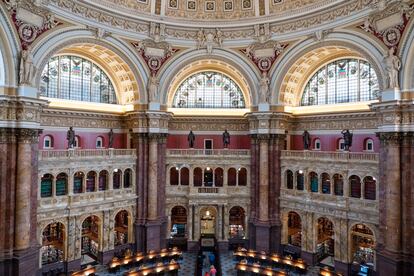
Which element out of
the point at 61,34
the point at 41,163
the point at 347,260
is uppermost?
the point at 61,34

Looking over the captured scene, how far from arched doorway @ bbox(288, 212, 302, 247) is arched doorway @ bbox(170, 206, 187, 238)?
11004 mm

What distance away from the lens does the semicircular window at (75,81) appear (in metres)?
28.7

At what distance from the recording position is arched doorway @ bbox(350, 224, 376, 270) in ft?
88.7

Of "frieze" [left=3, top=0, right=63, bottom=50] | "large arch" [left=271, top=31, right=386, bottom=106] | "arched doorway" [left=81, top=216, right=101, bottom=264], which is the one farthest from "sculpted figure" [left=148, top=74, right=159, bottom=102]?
"arched doorway" [left=81, top=216, right=101, bottom=264]

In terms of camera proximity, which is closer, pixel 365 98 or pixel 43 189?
pixel 43 189

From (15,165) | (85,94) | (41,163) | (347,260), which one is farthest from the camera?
(85,94)

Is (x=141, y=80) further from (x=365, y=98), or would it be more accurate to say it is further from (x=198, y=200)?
(x=365, y=98)

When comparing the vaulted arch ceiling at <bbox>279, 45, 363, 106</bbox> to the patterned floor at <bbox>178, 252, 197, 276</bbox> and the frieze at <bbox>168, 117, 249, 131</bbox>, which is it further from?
the patterned floor at <bbox>178, 252, 197, 276</bbox>

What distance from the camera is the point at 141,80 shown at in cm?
3095

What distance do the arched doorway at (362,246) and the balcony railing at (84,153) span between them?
21549 millimetres

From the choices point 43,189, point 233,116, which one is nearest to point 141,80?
point 233,116

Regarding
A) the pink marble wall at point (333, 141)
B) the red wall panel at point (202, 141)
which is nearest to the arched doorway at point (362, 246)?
the pink marble wall at point (333, 141)

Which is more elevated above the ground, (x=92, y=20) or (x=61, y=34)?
(x=92, y=20)

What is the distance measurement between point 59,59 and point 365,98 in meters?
28.1
